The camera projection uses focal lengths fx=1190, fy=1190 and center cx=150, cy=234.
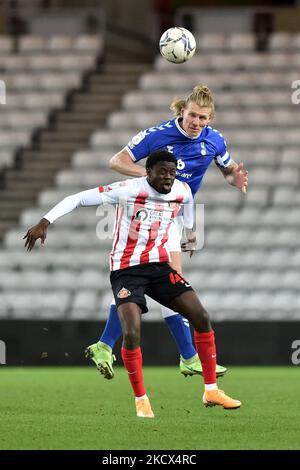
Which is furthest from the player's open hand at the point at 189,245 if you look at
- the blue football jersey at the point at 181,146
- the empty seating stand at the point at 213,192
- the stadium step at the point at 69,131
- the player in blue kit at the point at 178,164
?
the stadium step at the point at 69,131

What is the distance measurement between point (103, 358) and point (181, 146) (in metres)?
1.48

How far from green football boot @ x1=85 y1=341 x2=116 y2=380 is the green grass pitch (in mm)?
240

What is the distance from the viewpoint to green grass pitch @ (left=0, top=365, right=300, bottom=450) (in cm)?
579

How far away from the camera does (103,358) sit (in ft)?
25.0

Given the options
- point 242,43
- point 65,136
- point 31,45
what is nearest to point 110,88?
point 65,136

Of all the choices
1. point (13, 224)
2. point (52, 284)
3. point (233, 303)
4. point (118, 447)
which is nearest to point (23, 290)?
point (52, 284)

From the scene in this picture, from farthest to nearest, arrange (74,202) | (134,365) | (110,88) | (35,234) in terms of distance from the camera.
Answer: (110,88)
(74,202)
(134,365)
(35,234)

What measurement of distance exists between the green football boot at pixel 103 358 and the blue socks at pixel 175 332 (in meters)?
0.07

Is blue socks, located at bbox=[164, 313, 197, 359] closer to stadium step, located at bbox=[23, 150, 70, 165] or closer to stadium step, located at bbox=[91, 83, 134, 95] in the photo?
stadium step, located at bbox=[23, 150, 70, 165]

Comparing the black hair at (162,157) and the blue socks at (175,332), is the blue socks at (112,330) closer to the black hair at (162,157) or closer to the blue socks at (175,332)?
the blue socks at (175,332)

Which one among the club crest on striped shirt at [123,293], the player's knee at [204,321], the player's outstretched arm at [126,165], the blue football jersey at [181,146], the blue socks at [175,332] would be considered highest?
the blue football jersey at [181,146]

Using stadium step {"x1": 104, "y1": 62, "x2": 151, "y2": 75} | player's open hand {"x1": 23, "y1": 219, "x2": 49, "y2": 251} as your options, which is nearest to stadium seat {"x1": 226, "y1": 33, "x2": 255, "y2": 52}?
stadium step {"x1": 104, "y1": 62, "x2": 151, "y2": 75}

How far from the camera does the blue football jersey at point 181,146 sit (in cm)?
783

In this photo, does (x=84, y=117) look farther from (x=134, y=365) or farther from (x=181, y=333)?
(x=134, y=365)
